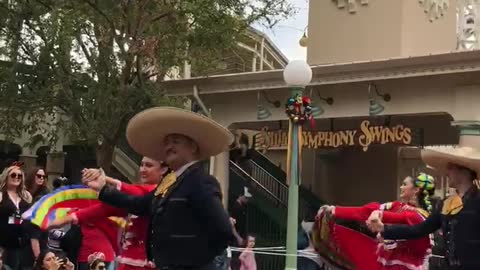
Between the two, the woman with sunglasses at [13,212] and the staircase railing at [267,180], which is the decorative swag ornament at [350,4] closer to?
the staircase railing at [267,180]

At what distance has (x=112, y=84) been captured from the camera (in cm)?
1477

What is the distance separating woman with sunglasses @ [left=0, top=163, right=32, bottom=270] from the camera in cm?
895

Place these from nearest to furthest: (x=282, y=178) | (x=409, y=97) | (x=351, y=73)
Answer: (x=409, y=97), (x=351, y=73), (x=282, y=178)

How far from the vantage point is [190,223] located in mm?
4863

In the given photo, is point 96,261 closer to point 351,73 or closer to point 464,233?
point 464,233

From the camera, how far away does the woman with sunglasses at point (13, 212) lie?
895 cm

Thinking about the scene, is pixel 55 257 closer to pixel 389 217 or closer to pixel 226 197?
pixel 389 217

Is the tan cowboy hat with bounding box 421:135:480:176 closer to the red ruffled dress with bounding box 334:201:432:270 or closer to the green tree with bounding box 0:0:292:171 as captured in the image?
the red ruffled dress with bounding box 334:201:432:270

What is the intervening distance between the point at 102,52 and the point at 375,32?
5300mm

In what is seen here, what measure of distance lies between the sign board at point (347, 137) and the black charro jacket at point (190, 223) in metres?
9.63

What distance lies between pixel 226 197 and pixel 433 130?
445 centimetres

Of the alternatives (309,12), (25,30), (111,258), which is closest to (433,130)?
(309,12)

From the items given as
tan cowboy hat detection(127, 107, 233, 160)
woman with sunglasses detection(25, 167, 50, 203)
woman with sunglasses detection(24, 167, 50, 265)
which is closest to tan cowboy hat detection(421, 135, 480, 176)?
tan cowboy hat detection(127, 107, 233, 160)

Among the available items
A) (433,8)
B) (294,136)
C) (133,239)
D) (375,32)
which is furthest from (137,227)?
(433,8)
